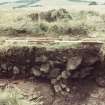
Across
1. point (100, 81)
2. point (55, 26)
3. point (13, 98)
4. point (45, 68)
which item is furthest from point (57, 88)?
point (55, 26)

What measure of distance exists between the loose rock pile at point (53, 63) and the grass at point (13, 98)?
0.55 m

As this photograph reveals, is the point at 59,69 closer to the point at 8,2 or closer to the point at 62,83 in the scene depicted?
the point at 62,83

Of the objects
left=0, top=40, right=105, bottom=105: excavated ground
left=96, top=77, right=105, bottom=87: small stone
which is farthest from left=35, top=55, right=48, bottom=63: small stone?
left=96, top=77, right=105, bottom=87: small stone

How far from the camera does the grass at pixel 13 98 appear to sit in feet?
15.6

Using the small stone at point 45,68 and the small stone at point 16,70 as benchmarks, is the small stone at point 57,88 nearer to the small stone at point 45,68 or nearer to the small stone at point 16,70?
the small stone at point 45,68

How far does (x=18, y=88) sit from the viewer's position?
557 cm

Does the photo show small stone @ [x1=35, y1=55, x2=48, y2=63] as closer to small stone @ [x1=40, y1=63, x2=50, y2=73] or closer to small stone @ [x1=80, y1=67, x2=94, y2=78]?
small stone @ [x1=40, y1=63, x2=50, y2=73]

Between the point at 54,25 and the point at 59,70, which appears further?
the point at 54,25

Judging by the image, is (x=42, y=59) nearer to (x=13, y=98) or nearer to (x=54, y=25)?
(x=13, y=98)

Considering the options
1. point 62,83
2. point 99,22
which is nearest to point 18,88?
point 62,83

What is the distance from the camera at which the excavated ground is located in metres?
5.48

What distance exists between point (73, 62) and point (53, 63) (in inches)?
12.7

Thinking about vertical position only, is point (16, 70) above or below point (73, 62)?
below

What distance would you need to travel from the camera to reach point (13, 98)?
4824mm
